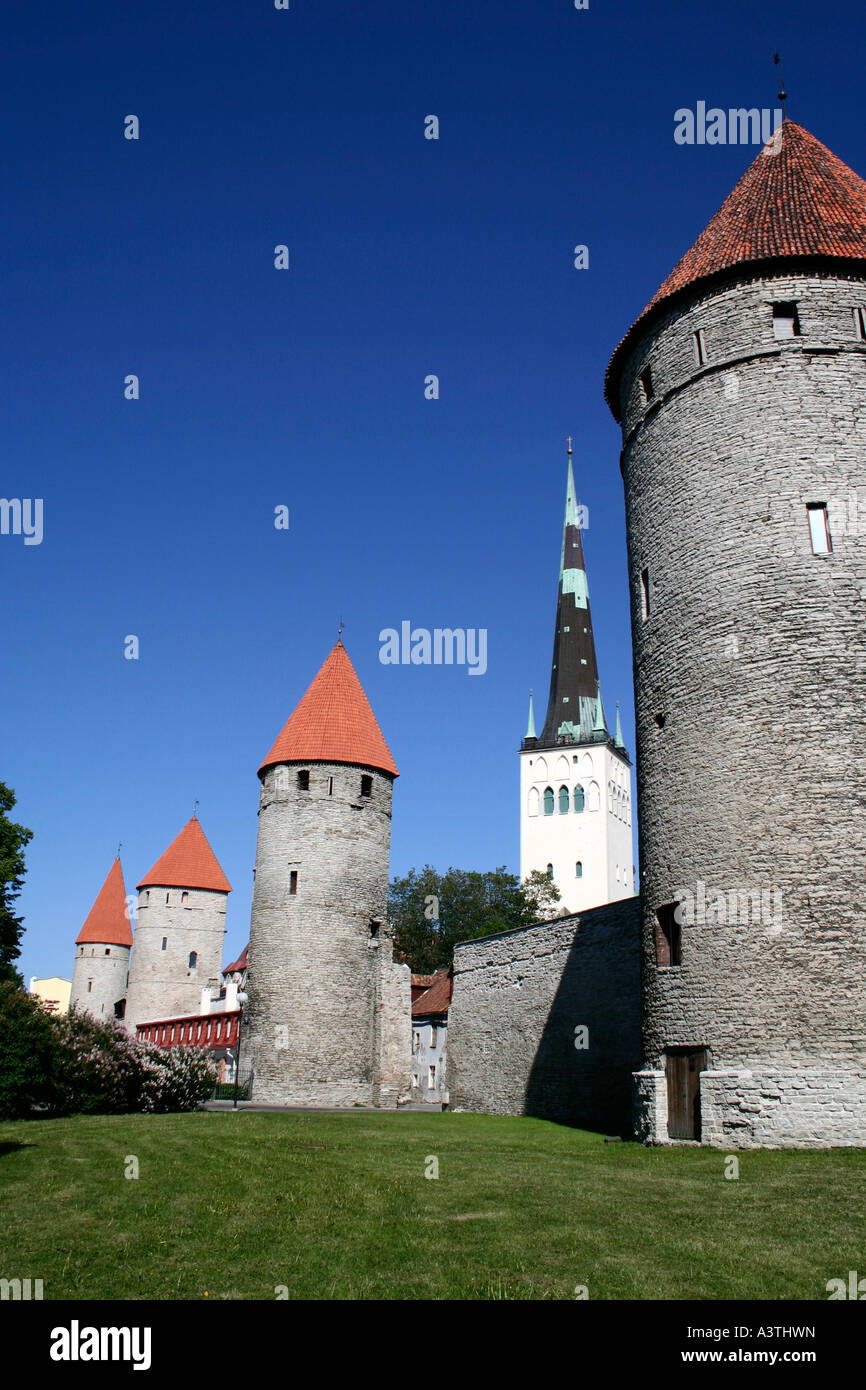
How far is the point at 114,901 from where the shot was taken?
2373 inches

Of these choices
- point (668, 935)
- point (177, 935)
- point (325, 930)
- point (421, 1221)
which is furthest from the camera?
point (177, 935)

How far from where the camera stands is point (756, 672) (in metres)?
13.6

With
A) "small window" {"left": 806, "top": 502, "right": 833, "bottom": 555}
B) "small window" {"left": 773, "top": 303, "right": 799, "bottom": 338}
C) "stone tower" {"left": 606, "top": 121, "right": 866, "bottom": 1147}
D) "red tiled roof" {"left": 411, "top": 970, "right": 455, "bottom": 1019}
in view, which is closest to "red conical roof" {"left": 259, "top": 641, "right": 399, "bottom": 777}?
"red tiled roof" {"left": 411, "top": 970, "right": 455, "bottom": 1019}

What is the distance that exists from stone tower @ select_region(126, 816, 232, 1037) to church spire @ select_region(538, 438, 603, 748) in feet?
107

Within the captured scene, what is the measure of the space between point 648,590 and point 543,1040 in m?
11.6

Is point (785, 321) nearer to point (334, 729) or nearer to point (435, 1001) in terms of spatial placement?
point (334, 729)

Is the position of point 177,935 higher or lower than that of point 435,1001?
higher

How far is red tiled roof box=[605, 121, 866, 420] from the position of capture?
1513 centimetres

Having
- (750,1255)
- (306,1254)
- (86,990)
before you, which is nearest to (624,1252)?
(750,1255)

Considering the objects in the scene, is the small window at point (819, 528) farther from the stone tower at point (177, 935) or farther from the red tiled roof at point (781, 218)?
the stone tower at point (177, 935)

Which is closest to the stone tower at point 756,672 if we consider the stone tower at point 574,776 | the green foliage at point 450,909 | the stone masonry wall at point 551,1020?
the stone masonry wall at point 551,1020

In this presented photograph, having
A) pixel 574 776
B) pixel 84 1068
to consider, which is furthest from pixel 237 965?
pixel 84 1068

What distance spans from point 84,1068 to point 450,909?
41.4 meters
